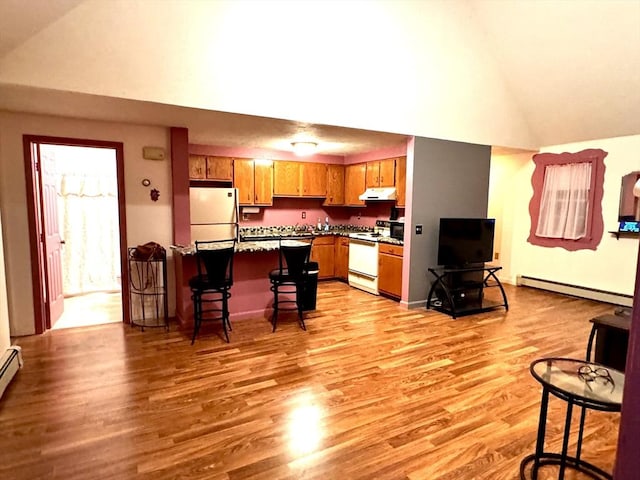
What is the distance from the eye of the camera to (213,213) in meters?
5.35

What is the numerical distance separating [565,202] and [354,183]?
3.63 meters

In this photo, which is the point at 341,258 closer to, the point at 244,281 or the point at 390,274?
the point at 390,274

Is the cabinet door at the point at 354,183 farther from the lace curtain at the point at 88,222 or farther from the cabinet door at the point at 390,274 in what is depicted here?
the lace curtain at the point at 88,222

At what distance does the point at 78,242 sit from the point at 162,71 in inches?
152

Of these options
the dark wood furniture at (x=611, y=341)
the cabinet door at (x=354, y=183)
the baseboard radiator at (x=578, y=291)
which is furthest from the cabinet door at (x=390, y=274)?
the baseboard radiator at (x=578, y=291)

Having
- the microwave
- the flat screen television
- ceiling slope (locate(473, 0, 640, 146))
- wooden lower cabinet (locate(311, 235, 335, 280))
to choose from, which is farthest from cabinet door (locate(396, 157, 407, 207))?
ceiling slope (locate(473, 0, 640, 146))

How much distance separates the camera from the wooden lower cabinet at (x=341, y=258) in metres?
6.73

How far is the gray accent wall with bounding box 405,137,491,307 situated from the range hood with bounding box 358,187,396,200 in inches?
37.9


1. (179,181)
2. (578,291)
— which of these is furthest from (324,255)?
(578,291)

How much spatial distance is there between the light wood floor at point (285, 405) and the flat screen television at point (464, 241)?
1087 mm

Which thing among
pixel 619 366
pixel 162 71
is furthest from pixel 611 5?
pixel 162 71

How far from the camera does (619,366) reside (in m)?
2.91

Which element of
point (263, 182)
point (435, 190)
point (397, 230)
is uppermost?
point (263, 182)

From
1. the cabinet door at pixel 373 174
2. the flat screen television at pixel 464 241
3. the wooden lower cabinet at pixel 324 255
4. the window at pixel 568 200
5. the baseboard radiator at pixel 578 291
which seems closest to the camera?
the flat screen television at pixel 464 241
